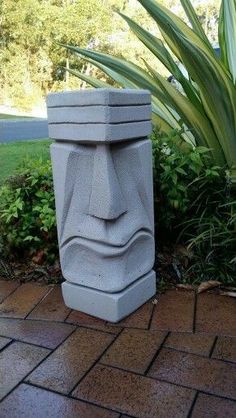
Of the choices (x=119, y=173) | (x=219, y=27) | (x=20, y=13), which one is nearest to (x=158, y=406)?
(x=119, y=173)

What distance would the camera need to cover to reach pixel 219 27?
2947mm

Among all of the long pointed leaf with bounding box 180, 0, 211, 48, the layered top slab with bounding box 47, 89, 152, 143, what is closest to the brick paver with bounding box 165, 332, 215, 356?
the layered top slab with bounding box 47, 89, 152, 143

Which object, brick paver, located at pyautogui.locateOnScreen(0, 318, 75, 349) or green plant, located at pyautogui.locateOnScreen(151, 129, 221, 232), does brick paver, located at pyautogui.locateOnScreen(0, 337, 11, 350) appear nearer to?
brick paver, located at pyautogui.locateOnScreen(0, 318, 75, 349)

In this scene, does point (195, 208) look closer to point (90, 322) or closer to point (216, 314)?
point (216, 314)

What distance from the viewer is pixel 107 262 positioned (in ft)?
6.22

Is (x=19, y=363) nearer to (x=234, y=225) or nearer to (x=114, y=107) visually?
(x=114, y=107)

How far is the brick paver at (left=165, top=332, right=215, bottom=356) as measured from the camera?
5.60 feet

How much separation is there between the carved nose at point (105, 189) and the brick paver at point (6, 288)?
786 millimetres

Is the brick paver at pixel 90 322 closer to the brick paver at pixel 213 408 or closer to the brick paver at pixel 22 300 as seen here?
the brick paver at pixel 22 300

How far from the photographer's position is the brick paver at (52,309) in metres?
2.02

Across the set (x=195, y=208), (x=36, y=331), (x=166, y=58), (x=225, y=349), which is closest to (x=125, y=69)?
(x=166, y=58)

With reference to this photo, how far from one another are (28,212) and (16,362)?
102cm

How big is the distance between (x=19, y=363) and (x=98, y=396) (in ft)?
1.26

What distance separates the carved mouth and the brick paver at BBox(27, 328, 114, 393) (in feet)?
1.20
